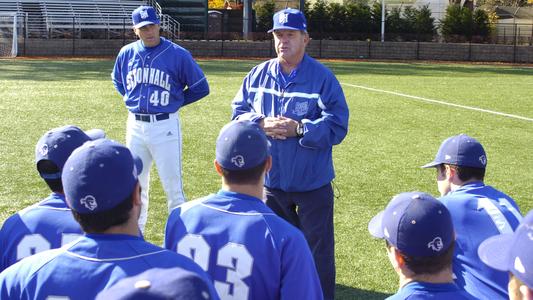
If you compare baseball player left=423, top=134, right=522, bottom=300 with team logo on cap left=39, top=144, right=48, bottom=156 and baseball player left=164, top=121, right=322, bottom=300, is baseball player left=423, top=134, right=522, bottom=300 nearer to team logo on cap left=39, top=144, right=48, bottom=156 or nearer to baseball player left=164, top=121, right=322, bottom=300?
baseball player left=164, top=121, right=322, bottom=300

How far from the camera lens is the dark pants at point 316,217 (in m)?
5.72

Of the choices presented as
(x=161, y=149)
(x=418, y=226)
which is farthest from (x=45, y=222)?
(x=161, y=149)

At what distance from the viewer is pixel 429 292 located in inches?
115

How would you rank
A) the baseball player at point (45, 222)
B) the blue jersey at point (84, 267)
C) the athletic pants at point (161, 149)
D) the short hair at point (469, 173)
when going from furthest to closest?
the athletic pants at point (161, 149), the short hair at point (469, 173), the baseball player at point (45, 222), the blue jersey at point (84, 267)

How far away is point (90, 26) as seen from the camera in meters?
38.6

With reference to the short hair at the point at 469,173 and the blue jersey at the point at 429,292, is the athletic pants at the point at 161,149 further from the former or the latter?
the blue jersey at the point at 429,292

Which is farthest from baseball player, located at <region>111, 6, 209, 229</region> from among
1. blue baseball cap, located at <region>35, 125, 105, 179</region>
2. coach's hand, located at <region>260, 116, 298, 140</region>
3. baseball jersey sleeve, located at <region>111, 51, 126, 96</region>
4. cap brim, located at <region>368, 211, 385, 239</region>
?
cap brim, located at <region>368, 211, 385, 239</region>

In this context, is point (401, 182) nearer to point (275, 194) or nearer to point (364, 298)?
point (364, 298)

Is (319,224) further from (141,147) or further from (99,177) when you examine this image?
(99,177)

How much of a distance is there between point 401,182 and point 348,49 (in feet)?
Answer: 98.0

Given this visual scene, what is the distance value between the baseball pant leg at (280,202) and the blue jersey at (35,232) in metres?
2.26

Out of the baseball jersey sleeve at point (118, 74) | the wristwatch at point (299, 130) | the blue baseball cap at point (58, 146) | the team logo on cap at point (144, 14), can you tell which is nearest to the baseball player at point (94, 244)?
the blue baseball cap at point (58, 146)

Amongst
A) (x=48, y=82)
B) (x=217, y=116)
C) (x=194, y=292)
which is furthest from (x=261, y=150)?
(x=48, y=82)

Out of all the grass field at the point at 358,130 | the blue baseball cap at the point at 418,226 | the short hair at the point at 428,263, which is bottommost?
the grass field at the point at 358,130
